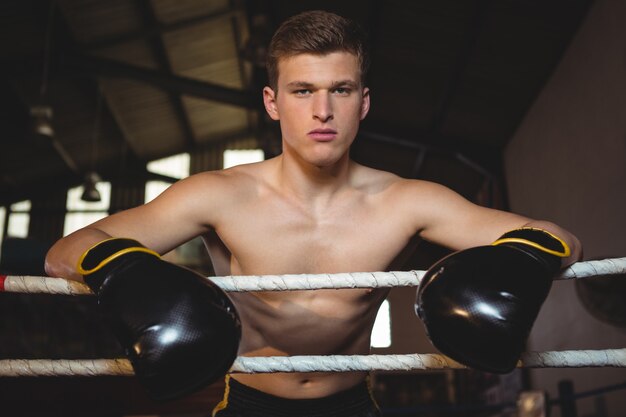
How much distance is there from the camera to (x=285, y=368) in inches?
40.9

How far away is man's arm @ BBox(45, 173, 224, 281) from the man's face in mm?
220

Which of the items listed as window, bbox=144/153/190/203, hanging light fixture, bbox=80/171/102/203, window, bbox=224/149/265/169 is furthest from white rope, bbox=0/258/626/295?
window, bbox=224/149/265/169

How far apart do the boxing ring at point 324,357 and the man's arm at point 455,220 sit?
21 centimetres

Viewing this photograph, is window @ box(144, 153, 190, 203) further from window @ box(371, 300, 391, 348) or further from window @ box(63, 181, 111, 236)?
window @ box(371, 300, 391, 348)

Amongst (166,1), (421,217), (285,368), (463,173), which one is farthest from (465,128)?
(285,368)

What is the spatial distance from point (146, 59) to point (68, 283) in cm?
786

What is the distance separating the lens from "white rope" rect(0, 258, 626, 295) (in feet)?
3.43

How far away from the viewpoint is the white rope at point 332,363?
104cm

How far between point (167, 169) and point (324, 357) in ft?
36.8

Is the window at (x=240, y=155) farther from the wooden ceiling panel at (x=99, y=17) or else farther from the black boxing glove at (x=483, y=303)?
the black boxing glove at (x=483, y=303)

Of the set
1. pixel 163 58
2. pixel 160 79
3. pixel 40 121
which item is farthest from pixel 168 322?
pixel 163 58

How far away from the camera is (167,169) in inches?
468

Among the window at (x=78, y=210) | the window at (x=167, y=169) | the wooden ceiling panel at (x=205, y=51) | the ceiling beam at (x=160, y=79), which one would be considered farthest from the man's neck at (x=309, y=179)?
the window at (x=78, y=210)

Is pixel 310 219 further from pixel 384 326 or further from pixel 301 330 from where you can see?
pixel 384 326
